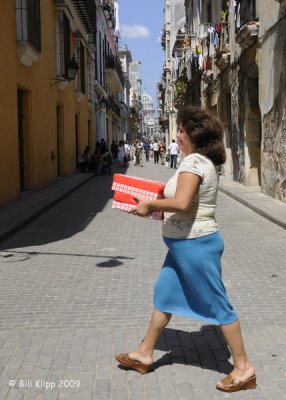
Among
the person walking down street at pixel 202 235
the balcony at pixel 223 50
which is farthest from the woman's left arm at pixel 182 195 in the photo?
the balcony at pixel 223 50

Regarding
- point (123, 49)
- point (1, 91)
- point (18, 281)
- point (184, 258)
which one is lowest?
point (18, 281)

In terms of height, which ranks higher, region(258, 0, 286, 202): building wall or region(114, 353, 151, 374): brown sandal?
region(258, 0, 286, 202): building wall

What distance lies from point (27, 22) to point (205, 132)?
11.0 metres

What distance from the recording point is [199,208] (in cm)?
324

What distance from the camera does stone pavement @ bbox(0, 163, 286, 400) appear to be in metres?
3.32

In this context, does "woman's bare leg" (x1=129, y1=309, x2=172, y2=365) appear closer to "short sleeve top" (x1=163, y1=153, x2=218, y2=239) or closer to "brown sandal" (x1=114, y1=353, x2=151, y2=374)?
"brown sandal" (x1=114, y1=353, x2=151, y2=374)

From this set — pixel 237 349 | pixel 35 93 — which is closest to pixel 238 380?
pixel 237 349

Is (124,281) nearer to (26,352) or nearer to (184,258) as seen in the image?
(26,352)

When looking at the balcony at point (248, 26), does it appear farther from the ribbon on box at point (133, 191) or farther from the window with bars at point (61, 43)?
the ribbon on box at point (133, 191)

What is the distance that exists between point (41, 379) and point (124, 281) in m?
2.43

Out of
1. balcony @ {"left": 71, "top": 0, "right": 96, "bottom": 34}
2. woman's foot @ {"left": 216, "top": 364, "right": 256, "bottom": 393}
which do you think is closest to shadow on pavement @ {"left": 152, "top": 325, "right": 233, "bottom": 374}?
woman's foot @ {"left": 216, "top": 364, "right": 256, "bottom": 393}

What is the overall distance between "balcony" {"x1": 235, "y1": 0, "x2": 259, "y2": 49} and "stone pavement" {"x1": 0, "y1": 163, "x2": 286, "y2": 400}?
636cm

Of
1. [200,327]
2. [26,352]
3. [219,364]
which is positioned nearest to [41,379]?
[26,352]

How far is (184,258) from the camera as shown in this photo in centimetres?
325
